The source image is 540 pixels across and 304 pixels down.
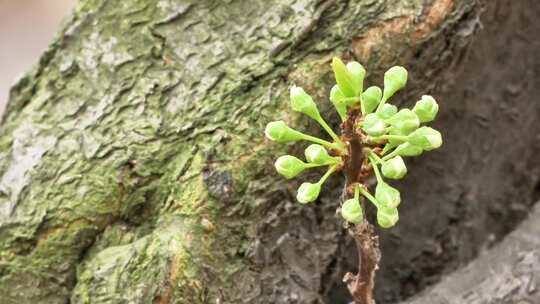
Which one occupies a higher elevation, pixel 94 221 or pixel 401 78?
pixel 401 78

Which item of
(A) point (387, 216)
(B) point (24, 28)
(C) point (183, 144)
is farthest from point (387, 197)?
(B) point (24, 28)

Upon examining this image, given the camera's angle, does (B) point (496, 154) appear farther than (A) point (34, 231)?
Yes

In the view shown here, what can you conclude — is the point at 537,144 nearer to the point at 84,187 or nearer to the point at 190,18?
the point at 190,18

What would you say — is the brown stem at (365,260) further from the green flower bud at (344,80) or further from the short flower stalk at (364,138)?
the green flower bud at (344,80)

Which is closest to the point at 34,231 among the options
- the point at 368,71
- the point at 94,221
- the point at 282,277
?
the point at 94,221

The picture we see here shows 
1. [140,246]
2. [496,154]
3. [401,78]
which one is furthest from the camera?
[496,154]

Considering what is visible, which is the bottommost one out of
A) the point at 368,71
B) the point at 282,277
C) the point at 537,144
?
the point at 537,144
